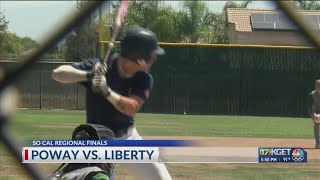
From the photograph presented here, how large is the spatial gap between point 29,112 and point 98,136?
1705cm

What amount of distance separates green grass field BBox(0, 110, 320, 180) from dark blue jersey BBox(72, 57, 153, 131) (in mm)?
538

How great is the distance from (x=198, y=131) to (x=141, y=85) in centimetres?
1126

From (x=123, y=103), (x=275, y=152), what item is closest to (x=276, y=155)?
(x=275, y=152)

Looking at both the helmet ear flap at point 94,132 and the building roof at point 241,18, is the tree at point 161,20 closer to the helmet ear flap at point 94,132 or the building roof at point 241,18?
the building roof at point 241,18

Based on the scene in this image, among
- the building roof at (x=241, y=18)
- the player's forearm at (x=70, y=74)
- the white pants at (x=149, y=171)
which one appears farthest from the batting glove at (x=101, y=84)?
the building roof at (x=241, y=18)

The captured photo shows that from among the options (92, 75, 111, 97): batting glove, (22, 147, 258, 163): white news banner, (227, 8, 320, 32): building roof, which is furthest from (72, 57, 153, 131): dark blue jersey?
(227, 8, 320, 32): building roof

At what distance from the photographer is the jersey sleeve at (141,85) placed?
476 cm

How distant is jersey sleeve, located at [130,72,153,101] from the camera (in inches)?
187

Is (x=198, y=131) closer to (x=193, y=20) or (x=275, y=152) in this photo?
(x=275, y=152)

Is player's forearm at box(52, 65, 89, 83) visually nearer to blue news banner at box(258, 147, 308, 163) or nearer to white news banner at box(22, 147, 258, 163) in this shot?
white news banner at box(22, 147, 258, 163)

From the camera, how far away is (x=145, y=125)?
57.6 feet

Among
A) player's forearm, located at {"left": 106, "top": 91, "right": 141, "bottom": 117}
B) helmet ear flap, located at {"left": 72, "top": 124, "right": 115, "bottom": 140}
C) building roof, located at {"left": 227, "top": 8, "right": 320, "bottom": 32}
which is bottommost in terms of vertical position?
building roof, located at {"left": 227, "top": 8, "right": 320, "bottom": 32}

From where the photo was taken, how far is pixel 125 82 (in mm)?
4926

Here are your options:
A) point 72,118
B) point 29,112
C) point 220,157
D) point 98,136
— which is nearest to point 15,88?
point 98,136
